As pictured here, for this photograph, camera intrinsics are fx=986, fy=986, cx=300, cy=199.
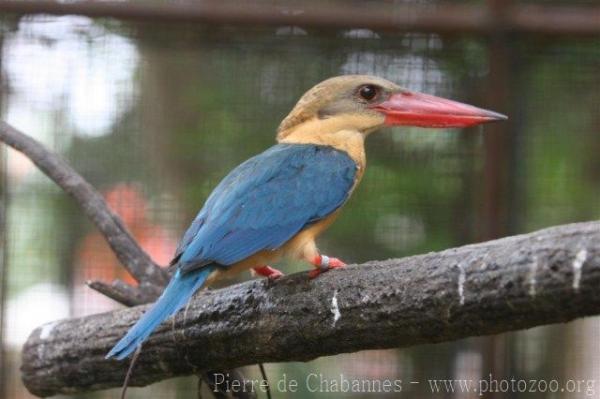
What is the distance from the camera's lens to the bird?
2.40 meters

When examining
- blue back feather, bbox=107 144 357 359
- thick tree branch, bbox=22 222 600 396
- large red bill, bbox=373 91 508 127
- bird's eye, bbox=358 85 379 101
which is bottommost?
thick tree branch, bbox=22 222 600 396

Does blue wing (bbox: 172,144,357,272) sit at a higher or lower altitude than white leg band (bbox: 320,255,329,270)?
higher

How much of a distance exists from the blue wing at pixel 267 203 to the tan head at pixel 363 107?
0.49 ft

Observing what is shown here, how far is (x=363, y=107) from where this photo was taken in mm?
2959


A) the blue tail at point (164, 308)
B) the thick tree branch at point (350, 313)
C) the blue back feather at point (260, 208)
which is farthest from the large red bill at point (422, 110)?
the blue tail at point (164, 308)

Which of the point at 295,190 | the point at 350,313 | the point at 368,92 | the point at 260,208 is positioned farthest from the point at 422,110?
the point at 350,313

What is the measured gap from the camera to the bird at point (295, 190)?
2.40 meters

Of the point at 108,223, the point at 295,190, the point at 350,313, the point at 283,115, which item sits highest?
the point at 283,115

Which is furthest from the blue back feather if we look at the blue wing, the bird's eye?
the bird's eye

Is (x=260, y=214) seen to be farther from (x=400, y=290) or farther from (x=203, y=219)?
(x=400, y=290)

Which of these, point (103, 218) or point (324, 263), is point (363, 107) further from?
point (103, 218)

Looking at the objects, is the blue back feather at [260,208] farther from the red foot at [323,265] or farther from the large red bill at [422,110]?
the large red bill at [422,110]

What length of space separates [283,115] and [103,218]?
104cm

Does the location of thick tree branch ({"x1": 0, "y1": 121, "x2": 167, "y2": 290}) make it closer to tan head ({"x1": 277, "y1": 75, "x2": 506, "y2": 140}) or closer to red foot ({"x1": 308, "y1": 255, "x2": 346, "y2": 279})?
tan head ({"x1": 277, "y1": 75, "x2": 506, "y2": 140})
